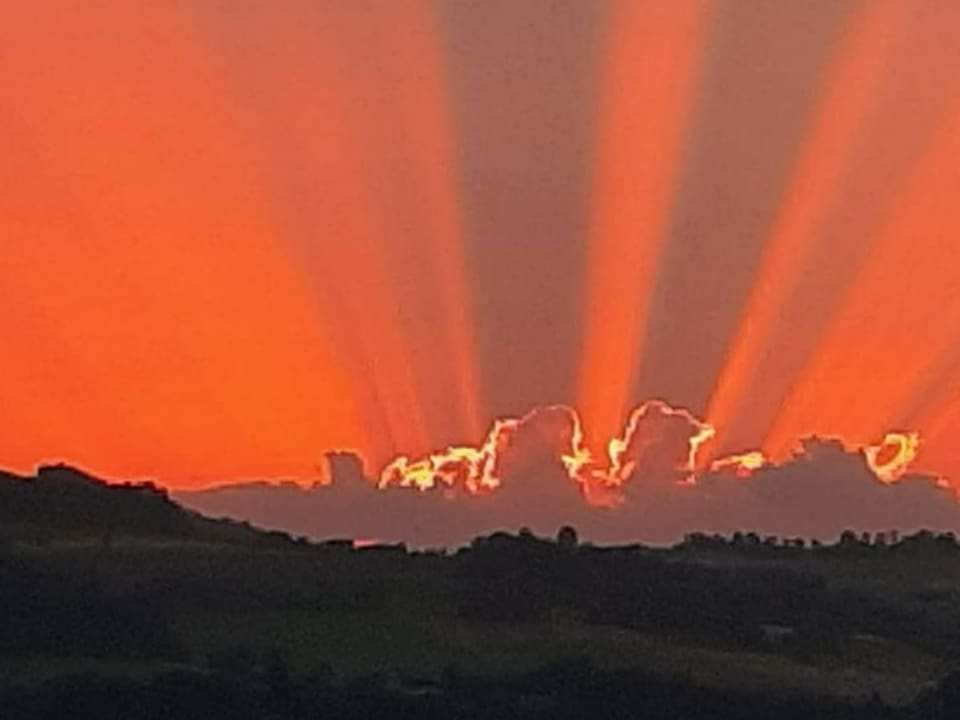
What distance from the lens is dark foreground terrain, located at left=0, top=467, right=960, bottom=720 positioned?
11344 cm

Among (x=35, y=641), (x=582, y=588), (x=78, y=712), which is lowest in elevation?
(x=78, y=712)

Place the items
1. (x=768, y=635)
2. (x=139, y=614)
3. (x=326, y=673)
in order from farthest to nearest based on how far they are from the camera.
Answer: (x=768, y=635) → (x=139, y=614) → (x=326, y=673)

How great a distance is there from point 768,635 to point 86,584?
32.3 meters

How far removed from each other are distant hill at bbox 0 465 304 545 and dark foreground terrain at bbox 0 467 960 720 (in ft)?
0.65

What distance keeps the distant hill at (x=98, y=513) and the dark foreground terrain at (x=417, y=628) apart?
198 mm

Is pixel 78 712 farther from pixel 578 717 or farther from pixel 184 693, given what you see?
pixel 578 717

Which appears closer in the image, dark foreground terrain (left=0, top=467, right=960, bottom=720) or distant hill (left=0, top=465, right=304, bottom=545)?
dark foreground terrain (left=0, top=467, right=960, bottom=720)

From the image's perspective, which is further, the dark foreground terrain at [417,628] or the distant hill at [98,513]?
the distant hill at [98,513]

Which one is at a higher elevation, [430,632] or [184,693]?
[430,632]

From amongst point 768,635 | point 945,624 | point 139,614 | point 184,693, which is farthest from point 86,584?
point 945,624

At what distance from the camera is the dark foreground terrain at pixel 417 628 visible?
113m

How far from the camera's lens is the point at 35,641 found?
122 m

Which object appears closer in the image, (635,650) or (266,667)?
(266,667)

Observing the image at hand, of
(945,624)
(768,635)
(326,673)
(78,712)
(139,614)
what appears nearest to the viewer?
(78,712)
